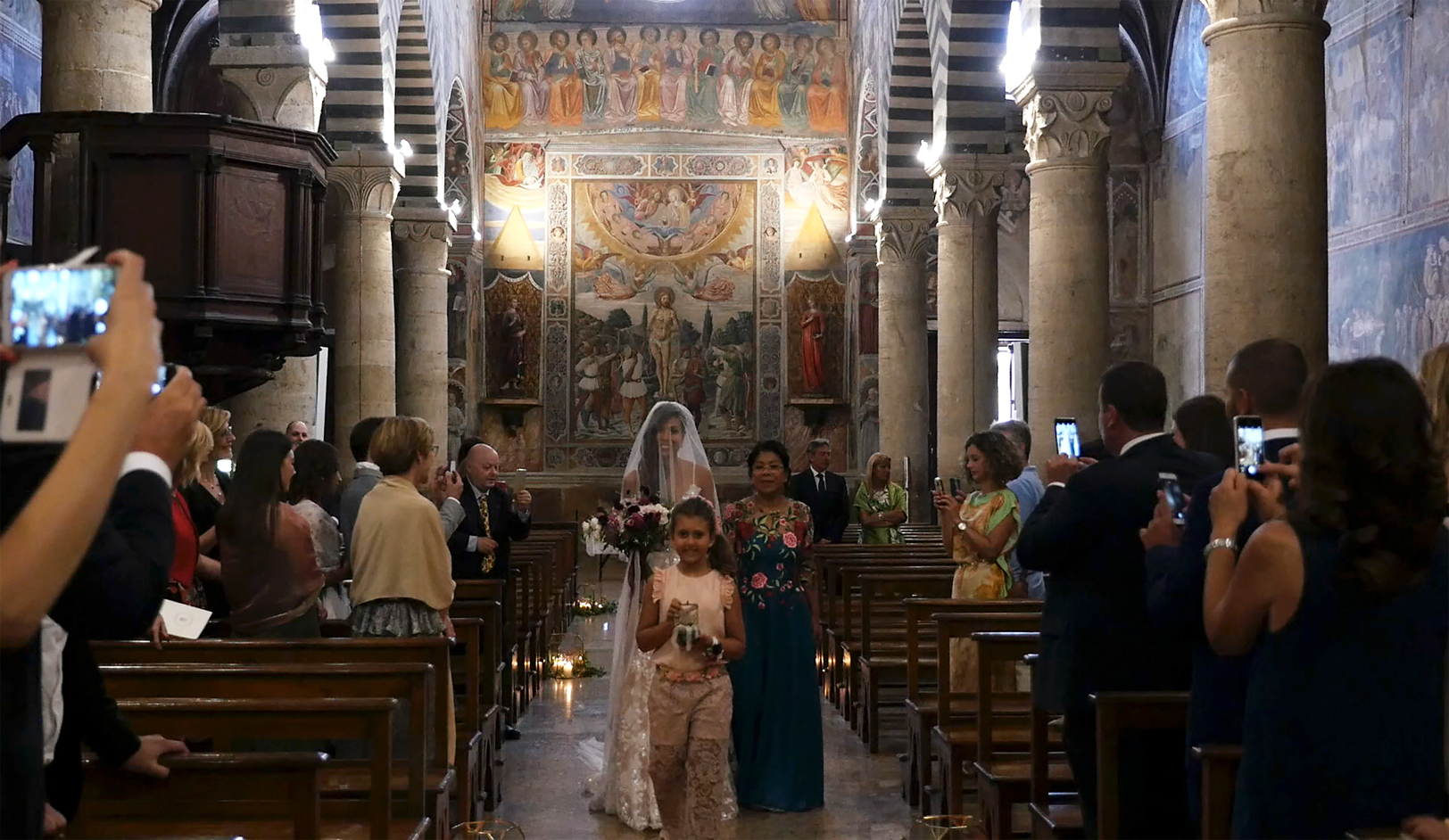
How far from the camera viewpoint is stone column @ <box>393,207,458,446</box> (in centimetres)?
2008

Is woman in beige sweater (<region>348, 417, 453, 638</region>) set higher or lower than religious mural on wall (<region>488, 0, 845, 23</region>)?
lower

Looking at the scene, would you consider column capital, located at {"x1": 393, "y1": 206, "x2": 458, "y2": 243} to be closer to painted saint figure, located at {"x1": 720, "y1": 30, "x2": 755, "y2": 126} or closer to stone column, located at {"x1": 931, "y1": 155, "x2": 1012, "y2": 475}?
painted saint figure, located at {"x1": 720, "y1": 30, "x2": 755, "y2": 126}

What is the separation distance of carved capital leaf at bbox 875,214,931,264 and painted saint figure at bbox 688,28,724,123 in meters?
5.68

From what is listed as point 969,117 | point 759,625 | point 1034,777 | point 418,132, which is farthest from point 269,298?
point 418,132

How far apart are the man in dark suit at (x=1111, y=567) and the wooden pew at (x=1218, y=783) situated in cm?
89

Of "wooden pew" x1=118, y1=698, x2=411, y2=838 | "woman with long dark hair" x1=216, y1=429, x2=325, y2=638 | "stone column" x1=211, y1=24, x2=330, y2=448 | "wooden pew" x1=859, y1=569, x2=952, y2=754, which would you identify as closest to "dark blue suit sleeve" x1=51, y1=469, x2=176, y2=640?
"wooden pew" x1=118, y1=698, x2=411, y2=838

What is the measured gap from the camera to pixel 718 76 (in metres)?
24.6

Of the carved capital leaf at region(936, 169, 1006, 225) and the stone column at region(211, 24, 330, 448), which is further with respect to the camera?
the carved capital leaf at region(936, 169, 1006, 225)

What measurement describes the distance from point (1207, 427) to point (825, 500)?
24.1 feet

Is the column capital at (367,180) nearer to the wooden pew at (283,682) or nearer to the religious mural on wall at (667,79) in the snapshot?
the religious mural on wall at (667,79)

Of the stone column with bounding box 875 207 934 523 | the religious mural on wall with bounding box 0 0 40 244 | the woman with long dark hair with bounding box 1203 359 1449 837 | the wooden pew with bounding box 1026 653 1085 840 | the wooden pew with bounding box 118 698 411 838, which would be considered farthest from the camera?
the stone column with bounding box 875 207 934 523

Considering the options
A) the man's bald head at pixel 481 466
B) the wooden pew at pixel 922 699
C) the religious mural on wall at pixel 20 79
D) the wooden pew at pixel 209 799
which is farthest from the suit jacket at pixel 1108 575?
the religious mural on wall at pixel 20 79

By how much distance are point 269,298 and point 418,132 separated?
1121 centimetres

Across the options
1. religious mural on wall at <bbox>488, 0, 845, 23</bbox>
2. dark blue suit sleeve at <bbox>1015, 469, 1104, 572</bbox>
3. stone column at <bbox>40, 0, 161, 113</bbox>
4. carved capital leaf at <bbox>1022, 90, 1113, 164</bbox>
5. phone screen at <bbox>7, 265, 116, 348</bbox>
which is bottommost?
dark blue suit sleeve at <bbox>1015, 469, 1104, 572</bbox>
